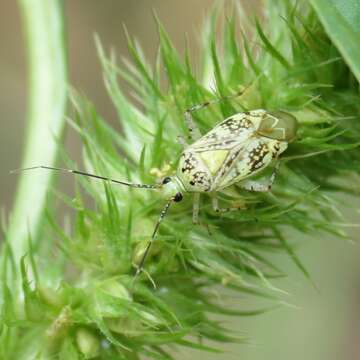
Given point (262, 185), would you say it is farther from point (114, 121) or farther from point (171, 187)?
point (114, 121)

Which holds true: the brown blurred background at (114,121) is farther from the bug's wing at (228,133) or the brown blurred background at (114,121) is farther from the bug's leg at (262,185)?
the bug's leg at (262,185)

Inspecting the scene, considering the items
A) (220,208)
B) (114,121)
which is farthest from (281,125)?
(114,121)

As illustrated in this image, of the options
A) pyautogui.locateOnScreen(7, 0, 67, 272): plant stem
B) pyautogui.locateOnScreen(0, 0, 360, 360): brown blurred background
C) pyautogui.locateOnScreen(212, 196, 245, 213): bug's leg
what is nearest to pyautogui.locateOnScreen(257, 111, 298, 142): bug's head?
pyautogui.locateOnScreen(212, 196, 245, 213): bug's leg

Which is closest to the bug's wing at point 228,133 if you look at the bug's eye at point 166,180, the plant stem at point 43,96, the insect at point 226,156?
the insect at point 226,156

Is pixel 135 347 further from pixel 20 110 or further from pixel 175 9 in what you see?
pixel 175 9

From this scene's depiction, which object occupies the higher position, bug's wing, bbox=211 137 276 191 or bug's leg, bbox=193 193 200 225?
bug's wing, bbox=211 137 276 191

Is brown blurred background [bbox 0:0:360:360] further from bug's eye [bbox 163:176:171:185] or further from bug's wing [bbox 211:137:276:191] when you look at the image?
bug's eye [bbox 163:176:171:185]
